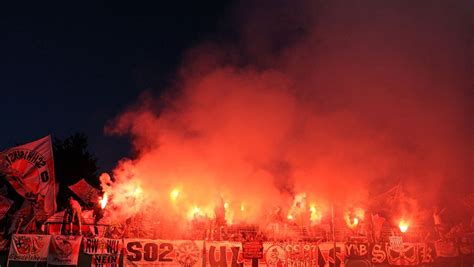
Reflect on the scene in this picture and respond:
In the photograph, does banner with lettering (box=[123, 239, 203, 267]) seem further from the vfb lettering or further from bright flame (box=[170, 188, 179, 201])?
bright flame (box=[170, 188, 179, 201])

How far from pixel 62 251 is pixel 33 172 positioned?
4.21 meters

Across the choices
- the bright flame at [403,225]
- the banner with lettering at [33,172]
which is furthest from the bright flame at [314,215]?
the banner with lettering at [33,172]

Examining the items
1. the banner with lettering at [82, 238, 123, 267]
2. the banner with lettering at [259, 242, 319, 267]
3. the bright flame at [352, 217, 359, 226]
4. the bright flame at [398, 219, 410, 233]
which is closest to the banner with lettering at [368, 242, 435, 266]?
the bright flame at [398, 219, 410, 233]

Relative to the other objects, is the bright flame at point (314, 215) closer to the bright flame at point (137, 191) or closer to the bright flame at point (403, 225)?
the bright flame at point (403, 225)

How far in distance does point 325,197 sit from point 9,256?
1529 cm

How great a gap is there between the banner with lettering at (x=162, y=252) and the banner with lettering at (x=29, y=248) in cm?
243

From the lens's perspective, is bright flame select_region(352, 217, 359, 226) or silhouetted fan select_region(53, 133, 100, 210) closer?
bright flame select_region(352, 217, 359, 226)

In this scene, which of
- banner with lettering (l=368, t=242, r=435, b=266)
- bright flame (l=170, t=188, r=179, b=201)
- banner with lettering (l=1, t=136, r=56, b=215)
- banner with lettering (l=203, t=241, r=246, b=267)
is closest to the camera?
banner with lettering (l=203, t=241, r=246, b=267)

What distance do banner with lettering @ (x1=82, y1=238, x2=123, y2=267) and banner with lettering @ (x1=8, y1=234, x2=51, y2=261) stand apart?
1.16 meters

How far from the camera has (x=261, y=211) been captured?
21.5 metres

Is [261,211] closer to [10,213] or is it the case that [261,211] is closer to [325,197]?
[325,197]

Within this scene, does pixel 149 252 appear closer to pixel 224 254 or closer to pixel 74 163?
pixel 224 254

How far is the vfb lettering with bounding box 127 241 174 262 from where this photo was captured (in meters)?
14.0

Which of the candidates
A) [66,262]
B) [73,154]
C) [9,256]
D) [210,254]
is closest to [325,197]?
[210,254]
